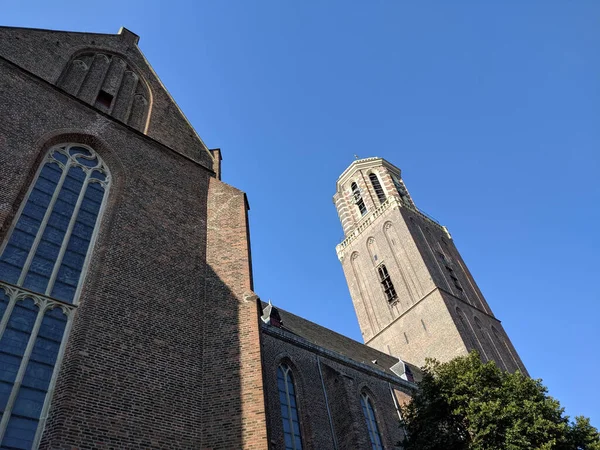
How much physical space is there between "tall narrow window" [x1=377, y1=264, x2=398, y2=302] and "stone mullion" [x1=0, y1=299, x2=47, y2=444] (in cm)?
2880

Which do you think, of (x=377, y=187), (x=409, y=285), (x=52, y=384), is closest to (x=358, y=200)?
(x=377, y=187)

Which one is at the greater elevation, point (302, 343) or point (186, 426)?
point (302, 343)

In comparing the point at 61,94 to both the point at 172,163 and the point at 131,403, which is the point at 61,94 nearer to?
the point at 172,163

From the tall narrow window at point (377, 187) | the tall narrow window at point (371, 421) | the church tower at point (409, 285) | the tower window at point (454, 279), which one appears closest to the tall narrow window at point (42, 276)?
the tall narrow window at point (371, 421)

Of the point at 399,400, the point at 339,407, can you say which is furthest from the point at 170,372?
the point at 399,400

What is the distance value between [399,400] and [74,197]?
17041 millimetres

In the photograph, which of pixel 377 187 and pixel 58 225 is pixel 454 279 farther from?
pixel 58 225

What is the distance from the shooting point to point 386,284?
117 ft

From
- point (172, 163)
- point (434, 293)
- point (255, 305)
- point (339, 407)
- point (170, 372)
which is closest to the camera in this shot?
point (170, 372)

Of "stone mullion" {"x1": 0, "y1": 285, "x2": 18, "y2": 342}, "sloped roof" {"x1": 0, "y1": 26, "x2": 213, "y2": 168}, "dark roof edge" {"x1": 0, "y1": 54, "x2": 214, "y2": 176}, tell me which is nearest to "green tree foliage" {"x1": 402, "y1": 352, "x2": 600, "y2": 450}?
"dark roof edge" {"x1": 0, "y1": 54, "x2": 214, "y2": 176}

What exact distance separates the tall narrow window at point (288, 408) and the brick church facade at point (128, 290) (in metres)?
0.07

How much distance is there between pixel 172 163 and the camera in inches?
539

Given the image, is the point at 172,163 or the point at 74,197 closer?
the point at 74,197

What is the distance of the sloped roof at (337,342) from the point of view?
74.9 ft
